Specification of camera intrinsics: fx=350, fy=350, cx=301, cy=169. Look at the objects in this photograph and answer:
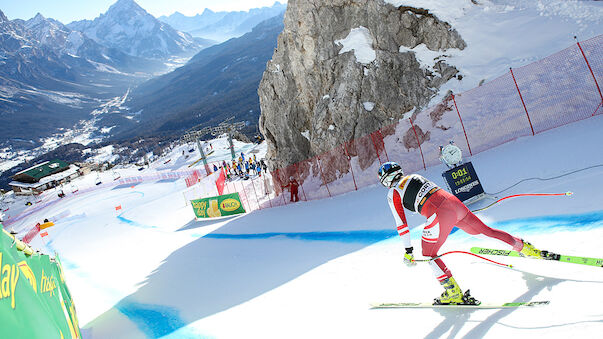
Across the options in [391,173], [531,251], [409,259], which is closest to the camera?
[531,251]

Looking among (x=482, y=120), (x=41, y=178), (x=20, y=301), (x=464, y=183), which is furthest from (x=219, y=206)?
(x=41, y=178)

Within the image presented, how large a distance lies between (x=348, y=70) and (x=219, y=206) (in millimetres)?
10564

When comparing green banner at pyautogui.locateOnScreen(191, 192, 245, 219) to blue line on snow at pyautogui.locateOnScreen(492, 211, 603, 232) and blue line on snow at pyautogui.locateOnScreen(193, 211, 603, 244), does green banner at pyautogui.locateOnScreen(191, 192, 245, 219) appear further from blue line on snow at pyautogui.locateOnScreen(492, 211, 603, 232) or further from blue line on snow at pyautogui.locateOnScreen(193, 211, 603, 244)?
blue line on snow at pyautogui.locateOnScreen(492, 211, 603, 232)

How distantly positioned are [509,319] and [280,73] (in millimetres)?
21103

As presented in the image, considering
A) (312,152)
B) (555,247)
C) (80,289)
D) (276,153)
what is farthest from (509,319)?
(276,153)

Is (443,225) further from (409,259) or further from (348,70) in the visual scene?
(348,70)

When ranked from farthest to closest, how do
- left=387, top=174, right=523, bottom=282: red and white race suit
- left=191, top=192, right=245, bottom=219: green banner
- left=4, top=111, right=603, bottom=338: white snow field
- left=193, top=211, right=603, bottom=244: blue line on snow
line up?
left=191, top=192, right=245, bottom=219: green banner < left=193, top=211, right=603, bottom=244: blue line on snow < left=387, top=174, right=523, bottom=282: red and white race suit < left=4, top=111, right=603, bottom=338: white snow field

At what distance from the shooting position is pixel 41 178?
259 ft

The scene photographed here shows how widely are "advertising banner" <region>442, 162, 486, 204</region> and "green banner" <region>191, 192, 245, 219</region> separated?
13529 mm

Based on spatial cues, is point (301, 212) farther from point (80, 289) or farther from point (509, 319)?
point (509, 319)

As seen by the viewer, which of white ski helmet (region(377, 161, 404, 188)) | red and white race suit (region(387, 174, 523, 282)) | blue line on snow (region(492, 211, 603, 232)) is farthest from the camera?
blue line on snow (region(492, 211, 603, 232))

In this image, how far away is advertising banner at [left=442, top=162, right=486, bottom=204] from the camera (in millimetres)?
8211

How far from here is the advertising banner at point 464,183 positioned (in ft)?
26.9

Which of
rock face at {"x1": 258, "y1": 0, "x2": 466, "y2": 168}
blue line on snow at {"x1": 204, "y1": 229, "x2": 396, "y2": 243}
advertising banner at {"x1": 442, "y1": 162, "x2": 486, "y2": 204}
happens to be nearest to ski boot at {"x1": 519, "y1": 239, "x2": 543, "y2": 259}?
advertising banner at {"x1": 442, "y1": 162, "x2": 486, "y2": 204}
